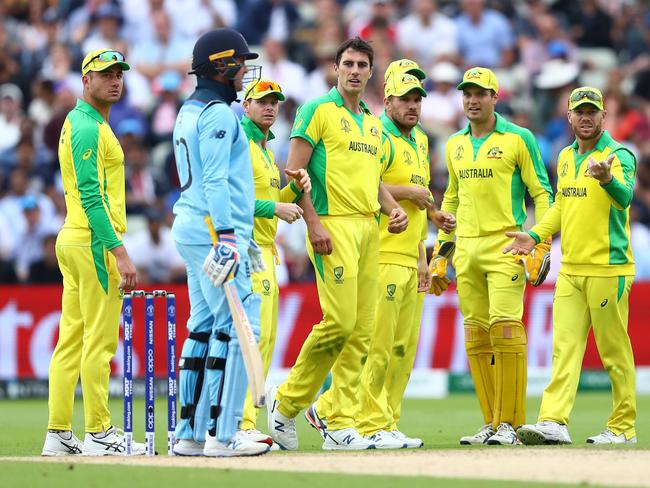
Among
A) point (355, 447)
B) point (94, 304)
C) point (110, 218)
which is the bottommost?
point (355, 447)

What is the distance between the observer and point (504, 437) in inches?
397

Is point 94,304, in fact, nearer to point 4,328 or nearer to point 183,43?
point 4,328

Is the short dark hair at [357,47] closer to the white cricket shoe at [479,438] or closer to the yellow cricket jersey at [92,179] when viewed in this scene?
the yellow cricket jersey at [92,179]

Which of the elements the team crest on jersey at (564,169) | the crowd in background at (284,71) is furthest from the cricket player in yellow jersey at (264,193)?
the crowd in background at (284,71)

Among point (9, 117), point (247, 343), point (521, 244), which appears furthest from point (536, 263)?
point (9, 117)

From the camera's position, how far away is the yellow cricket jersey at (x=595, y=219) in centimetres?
1020

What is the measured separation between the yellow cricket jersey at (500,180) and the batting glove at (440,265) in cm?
46

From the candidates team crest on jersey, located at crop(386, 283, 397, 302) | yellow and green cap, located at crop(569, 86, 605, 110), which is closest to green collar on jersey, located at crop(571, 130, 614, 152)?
yellow and green cap, located at crop(569, 86, 605, 110)

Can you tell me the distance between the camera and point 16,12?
21.7 m

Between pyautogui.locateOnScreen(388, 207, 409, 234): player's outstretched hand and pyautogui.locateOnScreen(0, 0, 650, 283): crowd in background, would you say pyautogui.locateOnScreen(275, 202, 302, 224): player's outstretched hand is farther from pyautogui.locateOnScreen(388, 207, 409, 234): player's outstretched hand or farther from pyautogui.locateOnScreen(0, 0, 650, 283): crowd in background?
pyautogui.locateOnScreen(0, 0, 650, 283): crowd in background

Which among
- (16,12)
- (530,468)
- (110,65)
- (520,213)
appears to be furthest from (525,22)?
(530,468)

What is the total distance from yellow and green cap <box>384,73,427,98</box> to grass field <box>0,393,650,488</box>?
2699mm

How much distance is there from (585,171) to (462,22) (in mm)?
11906

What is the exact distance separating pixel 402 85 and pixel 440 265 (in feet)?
5.15
